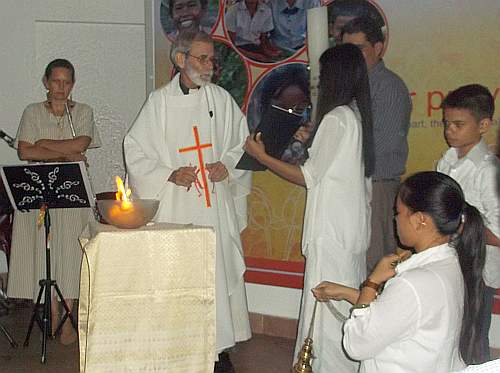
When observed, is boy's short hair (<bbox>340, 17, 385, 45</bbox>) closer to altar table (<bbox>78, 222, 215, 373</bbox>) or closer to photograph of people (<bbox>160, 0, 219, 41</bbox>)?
photograph of people (<bbox>160, 0, 219, 41</bbox>)

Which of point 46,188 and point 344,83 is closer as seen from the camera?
point 344,83

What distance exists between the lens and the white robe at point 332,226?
4449 millimetres

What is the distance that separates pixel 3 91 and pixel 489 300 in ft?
14.5

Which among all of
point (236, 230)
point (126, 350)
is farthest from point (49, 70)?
point (126, 350)

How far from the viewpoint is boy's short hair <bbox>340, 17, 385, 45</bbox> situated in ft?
17.1

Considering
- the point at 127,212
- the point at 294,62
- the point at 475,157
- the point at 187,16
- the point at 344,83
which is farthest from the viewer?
the point at 187,16

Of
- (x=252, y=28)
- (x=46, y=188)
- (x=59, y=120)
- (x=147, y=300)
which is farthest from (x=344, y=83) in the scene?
(x=59, y=120)

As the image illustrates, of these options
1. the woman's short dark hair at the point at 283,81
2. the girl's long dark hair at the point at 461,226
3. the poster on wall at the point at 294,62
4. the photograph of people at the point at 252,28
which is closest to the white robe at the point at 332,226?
the poster on wall at the point at 294,62

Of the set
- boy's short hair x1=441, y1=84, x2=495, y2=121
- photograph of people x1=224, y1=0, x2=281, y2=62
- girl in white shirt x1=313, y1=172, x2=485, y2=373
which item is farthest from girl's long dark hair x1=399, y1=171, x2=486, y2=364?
photograph of people x1=224, y1=0, x2=281, y2=62

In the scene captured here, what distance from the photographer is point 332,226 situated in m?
4.50

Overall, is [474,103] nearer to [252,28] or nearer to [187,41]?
[187,41]

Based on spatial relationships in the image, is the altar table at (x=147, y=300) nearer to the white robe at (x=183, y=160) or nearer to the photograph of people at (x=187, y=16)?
the white robe at (x=183, y=160)

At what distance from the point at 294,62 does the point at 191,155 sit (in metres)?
1.15

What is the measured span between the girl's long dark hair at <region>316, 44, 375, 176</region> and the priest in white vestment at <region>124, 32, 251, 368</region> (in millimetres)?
777
